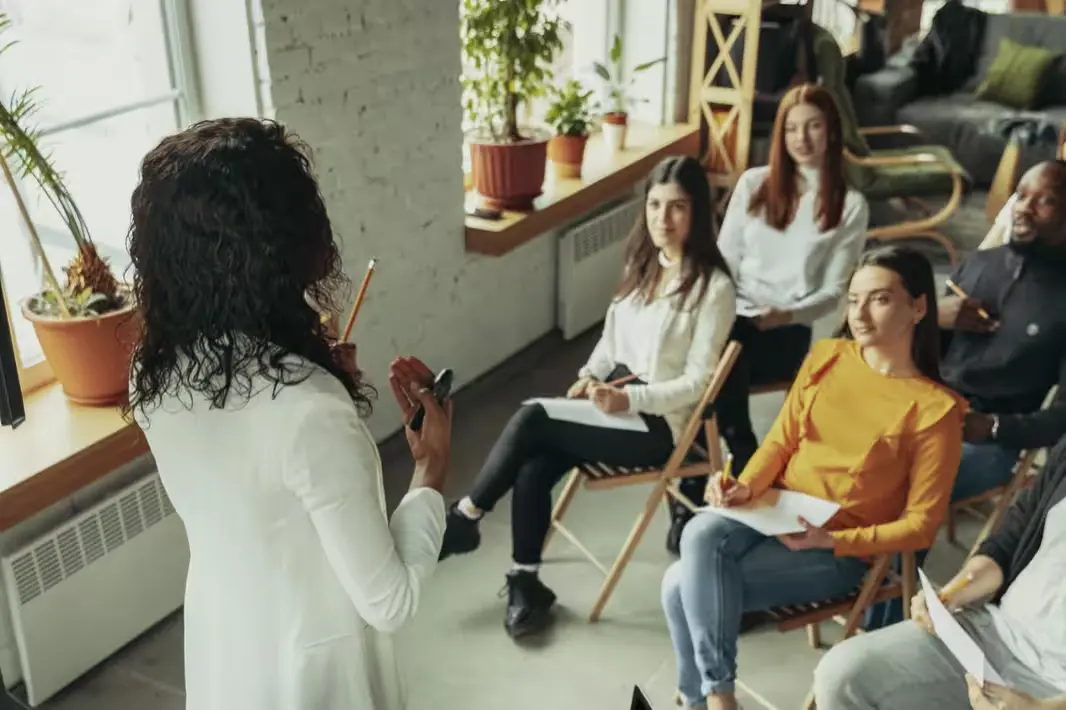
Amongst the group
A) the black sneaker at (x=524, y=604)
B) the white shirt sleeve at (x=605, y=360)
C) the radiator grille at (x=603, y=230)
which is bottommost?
the black sneaker at (x=524, y=604)

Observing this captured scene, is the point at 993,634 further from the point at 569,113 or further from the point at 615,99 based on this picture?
the point at 615,99

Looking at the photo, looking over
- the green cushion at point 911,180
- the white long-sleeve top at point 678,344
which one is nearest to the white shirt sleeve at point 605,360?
the white long-sleeve top at point 678,344

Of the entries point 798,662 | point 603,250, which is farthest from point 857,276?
point 603,250

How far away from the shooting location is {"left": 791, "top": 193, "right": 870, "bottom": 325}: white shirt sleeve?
10.6 feet

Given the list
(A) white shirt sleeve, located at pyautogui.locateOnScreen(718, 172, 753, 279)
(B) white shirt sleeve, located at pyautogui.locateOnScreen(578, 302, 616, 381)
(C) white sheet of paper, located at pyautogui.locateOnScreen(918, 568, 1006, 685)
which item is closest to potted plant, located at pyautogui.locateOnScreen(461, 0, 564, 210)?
(A) white shirt sleeve, located at pyautogui.locateOnScreen(718, 172, 753, 279)

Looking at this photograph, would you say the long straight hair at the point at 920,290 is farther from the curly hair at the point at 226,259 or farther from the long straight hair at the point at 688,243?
the curly hair at the point at 226,259

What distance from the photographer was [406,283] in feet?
11.7

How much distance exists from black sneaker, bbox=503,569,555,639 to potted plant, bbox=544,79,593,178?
1.81m

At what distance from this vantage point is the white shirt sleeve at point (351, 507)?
137cm

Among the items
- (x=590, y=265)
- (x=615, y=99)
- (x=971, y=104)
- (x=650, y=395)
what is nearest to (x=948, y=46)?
(x=971, y=104)

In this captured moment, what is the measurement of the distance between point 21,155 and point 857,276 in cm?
183

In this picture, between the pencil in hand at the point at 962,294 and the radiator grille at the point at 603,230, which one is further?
the radiator grille at the point at 603,230

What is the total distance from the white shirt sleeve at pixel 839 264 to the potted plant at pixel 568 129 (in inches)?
45.8

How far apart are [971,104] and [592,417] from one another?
4719 mm
